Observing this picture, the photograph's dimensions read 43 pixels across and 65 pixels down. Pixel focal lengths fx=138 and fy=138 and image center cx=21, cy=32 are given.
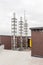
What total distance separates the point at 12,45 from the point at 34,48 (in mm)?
6192

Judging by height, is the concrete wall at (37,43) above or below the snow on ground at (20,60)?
above

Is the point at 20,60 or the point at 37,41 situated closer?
the point at 20,60

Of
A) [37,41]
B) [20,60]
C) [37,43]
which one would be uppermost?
[37,41]

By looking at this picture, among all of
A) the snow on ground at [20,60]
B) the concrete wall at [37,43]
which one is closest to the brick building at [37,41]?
the concrete wall at [37,43]

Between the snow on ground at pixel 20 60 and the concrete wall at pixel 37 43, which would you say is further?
the concrete wall at pixel 37 43

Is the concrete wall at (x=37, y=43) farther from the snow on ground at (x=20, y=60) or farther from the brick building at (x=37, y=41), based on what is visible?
the snow on ground at (x=20, y=60)

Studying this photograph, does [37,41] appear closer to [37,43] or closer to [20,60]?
[37,43]

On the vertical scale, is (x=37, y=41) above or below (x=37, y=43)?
above

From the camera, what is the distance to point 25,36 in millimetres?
17656

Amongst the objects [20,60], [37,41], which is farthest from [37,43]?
[20,60]

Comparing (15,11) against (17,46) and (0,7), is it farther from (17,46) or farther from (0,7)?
(17,46)

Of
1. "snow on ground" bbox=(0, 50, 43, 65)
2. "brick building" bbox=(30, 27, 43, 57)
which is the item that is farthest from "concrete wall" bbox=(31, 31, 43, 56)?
"snow on ground" bbox=(0, 50, 43, 65)

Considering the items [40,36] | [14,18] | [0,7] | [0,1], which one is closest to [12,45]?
[14,18]

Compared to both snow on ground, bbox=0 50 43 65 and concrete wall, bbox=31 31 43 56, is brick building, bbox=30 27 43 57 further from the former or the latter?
snow on ground, bbox=0 50 43 65
